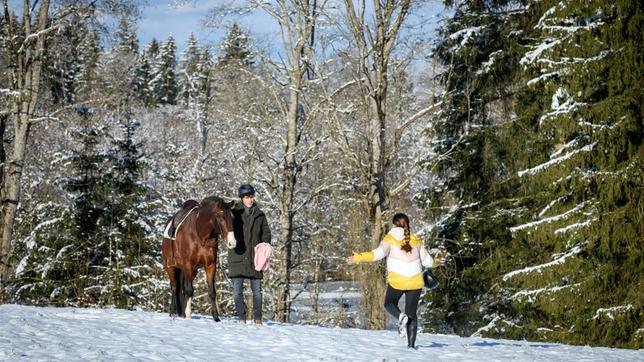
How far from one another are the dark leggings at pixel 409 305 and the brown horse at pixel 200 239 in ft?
9.74

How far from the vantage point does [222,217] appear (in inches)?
460

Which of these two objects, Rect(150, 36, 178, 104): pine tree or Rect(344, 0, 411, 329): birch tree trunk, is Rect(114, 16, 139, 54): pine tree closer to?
Rect(344, 0, 411, 329): birch tree trunk

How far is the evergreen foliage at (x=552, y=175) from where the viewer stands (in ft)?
51.2

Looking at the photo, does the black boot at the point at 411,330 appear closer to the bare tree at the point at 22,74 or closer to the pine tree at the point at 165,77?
the bare tree at the point at 22,74

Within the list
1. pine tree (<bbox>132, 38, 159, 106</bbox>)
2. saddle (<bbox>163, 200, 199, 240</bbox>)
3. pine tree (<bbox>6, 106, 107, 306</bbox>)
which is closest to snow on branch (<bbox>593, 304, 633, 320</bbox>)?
saddle (<bbox>163, 200, 199, 240</bbox>)

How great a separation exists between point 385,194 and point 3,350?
12.8 meters

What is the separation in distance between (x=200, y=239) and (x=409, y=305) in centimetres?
405

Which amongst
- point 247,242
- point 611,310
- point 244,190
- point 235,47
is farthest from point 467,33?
point 247,242

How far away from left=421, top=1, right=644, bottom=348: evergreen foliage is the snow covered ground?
3828mm

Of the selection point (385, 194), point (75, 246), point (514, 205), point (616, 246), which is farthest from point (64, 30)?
point (616, 246)

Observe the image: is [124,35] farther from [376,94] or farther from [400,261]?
[400,261]

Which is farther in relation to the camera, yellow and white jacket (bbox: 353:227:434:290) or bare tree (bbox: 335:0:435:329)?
A: bare tree (bbox: 335:0:435:329)

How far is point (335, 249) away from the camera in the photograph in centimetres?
3106

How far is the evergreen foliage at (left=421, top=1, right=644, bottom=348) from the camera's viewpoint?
1559cm
